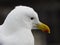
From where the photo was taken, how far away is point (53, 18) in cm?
403

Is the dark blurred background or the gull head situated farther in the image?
the dark blurred background

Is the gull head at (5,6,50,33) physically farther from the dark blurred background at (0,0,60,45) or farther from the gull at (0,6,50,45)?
the dark blurred background at (0,0,60,45)

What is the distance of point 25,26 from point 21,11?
0.23ft

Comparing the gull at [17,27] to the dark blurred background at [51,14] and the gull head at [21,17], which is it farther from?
the dark blurred background at [51,14]

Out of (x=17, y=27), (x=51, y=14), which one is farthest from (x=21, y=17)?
(x=51, y=14)

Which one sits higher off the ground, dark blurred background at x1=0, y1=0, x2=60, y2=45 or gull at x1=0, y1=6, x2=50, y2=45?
dark blurred background at x1=0, y1=0, x2=60, y2=45

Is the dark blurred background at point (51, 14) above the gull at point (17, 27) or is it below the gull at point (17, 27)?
above

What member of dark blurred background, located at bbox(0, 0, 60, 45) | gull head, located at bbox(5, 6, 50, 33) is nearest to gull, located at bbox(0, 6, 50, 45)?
gull head, located at bbox(5, 6, 50, 33)

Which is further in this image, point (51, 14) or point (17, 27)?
point (51, 14)

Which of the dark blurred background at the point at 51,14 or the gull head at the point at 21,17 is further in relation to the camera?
the dark blurred background at the point at 51,14

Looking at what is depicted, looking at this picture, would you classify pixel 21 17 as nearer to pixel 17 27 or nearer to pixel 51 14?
pixel 17 27

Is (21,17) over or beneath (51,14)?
beneath

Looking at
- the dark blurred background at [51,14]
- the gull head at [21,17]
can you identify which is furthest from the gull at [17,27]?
the dark blurred background at [51,14]

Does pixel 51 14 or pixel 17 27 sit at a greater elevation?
pixel 51 14
